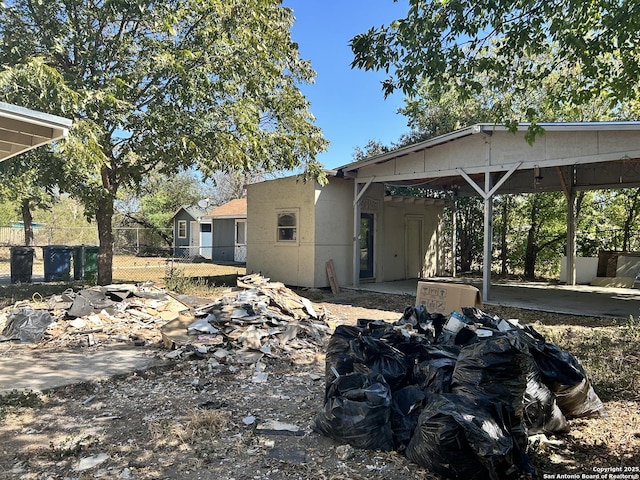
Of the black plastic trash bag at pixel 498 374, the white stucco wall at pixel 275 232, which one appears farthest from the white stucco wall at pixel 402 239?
the black plastic trash bag at pixel 498 374

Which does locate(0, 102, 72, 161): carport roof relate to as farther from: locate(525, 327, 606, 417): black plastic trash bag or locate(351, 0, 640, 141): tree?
locate(525, 327, 606, 417): black plastic trash bag

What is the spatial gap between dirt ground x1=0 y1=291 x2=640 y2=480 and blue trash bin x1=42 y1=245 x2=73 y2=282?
9.42 m

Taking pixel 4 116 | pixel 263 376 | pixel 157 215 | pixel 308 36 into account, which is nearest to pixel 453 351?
pixel 263 376

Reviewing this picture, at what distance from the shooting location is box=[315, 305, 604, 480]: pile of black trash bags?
2525 mm

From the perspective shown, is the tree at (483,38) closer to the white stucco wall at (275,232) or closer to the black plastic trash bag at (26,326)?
the black plastic trash bag at (26,326)

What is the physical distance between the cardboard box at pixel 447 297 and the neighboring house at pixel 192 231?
753 inches

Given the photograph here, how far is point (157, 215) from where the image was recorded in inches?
1140

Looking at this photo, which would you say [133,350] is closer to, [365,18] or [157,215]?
[365,18]

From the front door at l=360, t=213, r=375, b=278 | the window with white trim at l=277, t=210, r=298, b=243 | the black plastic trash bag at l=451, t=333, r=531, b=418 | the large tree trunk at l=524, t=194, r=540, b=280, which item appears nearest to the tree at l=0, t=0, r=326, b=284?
the window with white trim at l=277, t=210, r=298, b=243

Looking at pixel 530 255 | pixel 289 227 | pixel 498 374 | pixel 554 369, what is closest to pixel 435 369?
pixel 498 374

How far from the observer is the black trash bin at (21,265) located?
39.7 ft

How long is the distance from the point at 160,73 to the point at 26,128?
4.03 meters

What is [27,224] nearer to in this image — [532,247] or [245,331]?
[245,331]

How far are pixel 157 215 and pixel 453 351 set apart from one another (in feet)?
92.6
